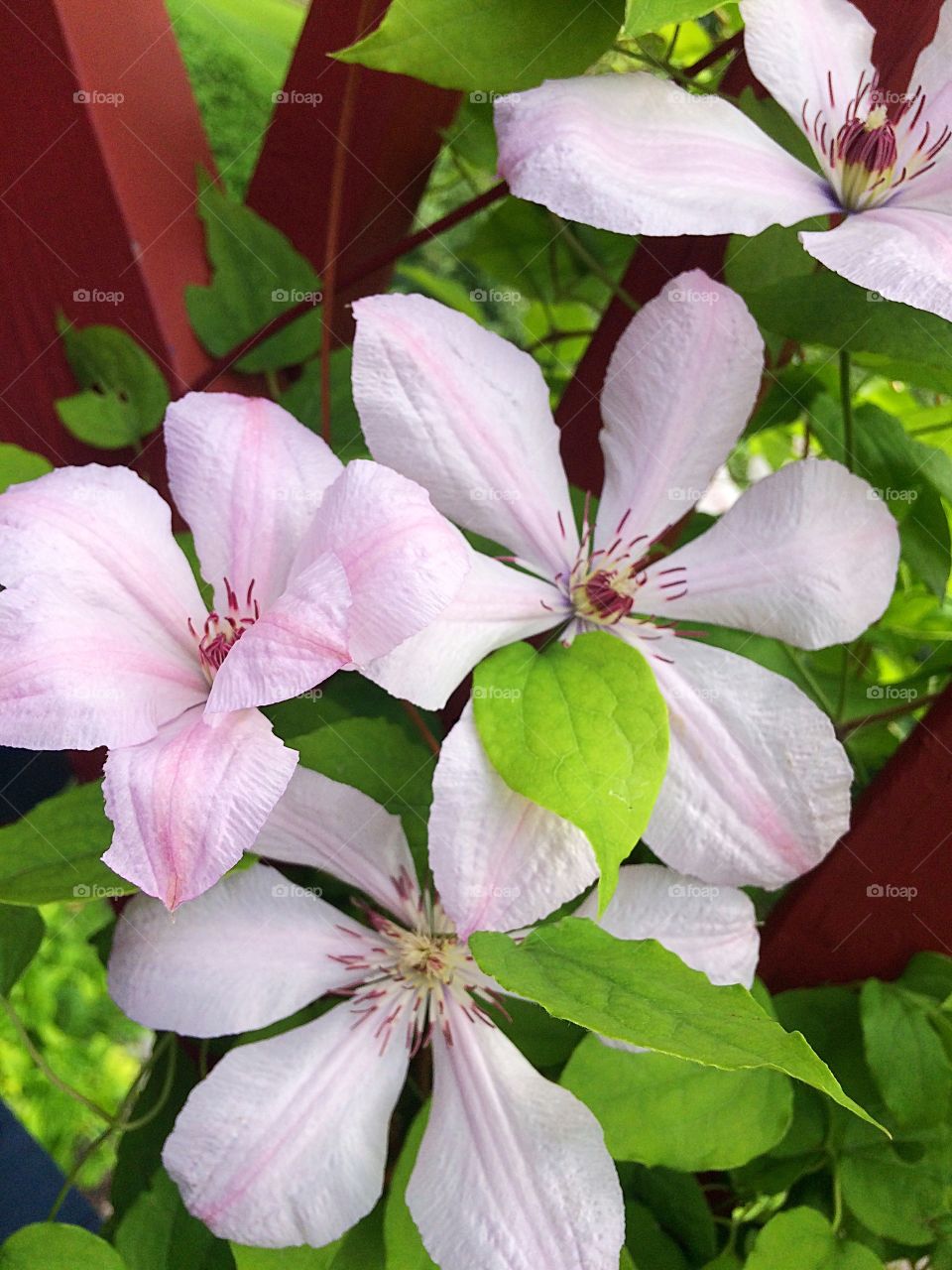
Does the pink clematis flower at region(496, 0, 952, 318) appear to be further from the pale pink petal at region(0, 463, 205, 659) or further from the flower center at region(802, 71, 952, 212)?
the pale pink petal at region(0, 463, 205, 659)

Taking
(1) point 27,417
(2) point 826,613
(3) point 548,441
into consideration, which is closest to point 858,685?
(2) point 826,613

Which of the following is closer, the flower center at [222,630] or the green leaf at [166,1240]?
the flower center at [222,630]

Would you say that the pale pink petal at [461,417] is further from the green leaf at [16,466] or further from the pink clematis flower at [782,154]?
the green leaf at [16,466]

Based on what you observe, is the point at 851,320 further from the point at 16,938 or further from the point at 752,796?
the point at 16,938

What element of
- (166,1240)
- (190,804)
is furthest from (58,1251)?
(190,804)

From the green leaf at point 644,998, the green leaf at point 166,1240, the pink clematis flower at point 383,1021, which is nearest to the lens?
the green leaf at point 644,998

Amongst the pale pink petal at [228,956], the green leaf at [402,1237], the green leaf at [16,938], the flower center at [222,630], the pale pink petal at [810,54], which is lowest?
the green leaf at [402,1237]

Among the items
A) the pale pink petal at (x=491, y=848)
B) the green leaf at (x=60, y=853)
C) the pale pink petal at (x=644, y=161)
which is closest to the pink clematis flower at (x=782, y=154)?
the pale pink petal at (x=644, y=161)
